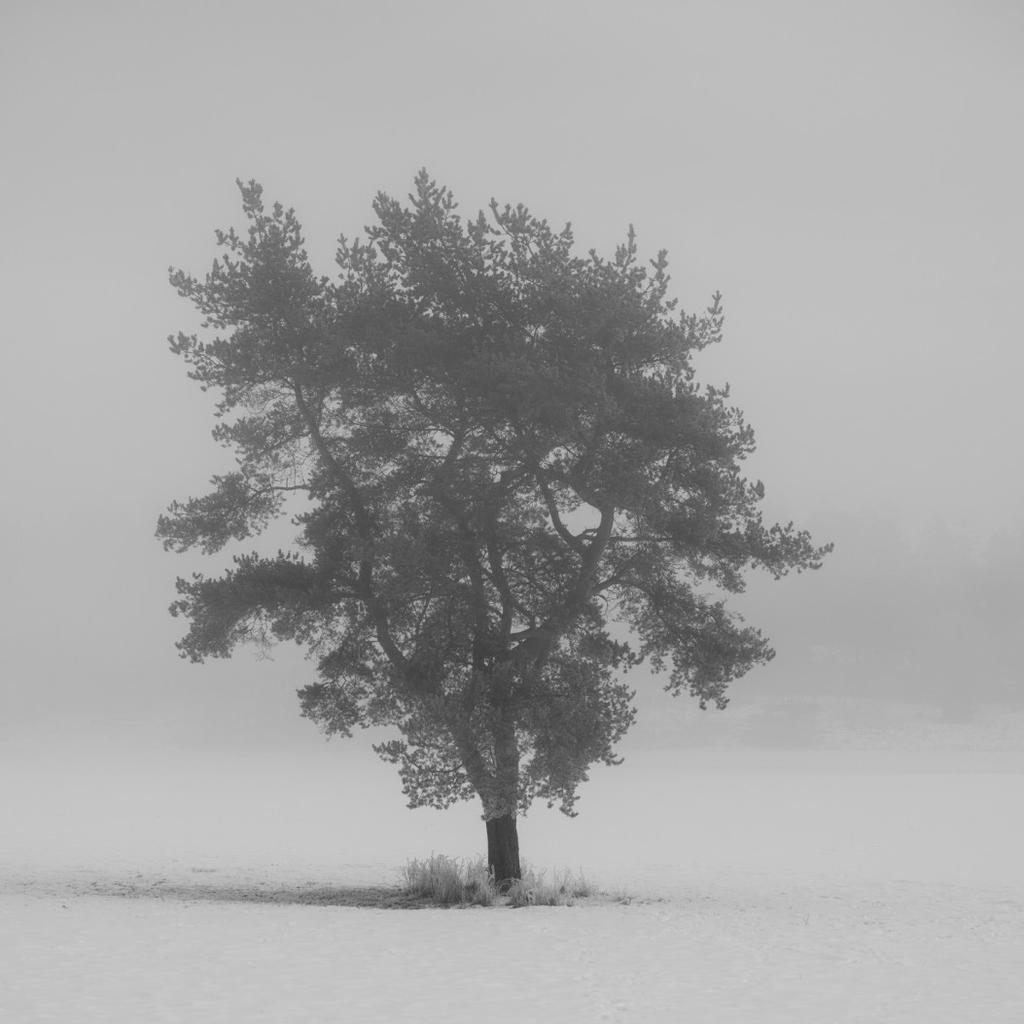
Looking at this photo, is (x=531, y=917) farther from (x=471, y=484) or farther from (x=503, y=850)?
(x=471, y=484)

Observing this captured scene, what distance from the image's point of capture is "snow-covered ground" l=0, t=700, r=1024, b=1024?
1147cm

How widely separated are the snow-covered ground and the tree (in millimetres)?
3937

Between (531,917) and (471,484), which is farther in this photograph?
(471,484)

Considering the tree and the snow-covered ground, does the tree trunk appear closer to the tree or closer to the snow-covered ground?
the tree

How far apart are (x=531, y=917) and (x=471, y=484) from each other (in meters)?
8.15

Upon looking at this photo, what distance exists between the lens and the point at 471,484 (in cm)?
2217

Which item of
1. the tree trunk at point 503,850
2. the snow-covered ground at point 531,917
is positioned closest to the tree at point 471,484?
the tree trunk at point 503,850

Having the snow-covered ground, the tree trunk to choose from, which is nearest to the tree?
the tree trunk

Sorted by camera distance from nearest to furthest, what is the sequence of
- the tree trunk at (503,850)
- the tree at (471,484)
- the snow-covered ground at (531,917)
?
the snow-covered ground at (531,917) → the tree at (471,484) → the tree trunk at (503,850)

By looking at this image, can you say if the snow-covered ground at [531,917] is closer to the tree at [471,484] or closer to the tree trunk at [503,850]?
the tree trunk at [503,850]

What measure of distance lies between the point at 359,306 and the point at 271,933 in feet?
39.2

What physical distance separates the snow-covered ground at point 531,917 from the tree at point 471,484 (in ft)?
12.9

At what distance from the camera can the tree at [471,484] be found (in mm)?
20812

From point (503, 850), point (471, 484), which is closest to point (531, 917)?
point (503, 850)
